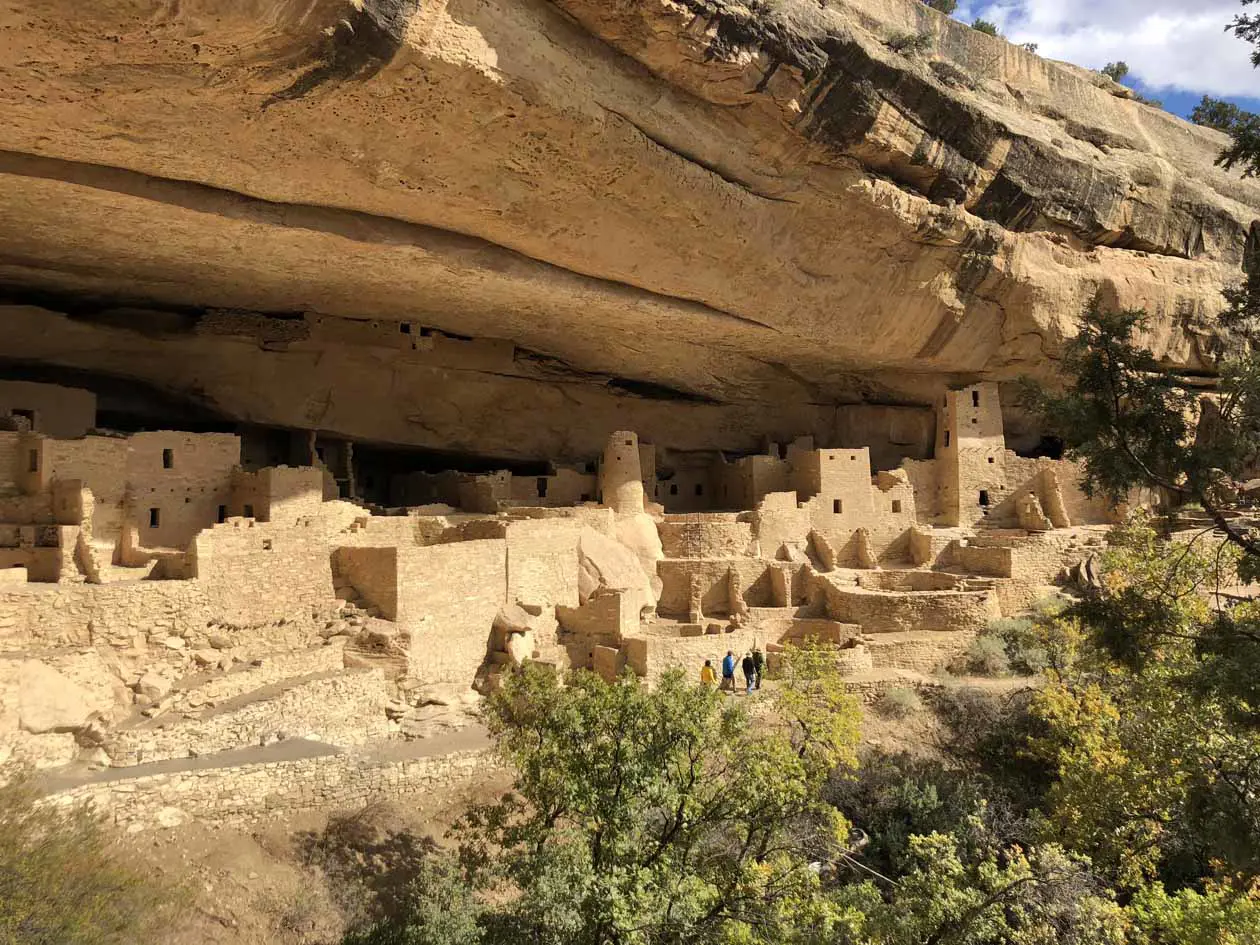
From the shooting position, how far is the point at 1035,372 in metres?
21.5

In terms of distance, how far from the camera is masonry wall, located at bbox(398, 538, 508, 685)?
→ 44.0 ft

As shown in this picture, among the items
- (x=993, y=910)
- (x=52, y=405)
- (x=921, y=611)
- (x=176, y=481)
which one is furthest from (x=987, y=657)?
(x=52, y=405)

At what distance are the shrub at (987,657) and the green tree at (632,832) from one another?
671cm

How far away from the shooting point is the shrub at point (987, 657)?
16.1 m

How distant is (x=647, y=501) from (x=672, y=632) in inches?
177

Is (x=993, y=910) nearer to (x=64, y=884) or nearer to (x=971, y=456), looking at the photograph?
(x=64, y=884)

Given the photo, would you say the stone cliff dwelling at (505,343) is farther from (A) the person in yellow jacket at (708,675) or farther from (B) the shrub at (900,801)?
(B) the shrub at (900,801)

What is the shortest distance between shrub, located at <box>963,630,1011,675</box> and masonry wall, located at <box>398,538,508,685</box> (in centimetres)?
847

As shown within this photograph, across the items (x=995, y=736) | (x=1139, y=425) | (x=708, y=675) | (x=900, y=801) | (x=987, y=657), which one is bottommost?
(x=900, y=801)

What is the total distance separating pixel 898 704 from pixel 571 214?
31.7 feet

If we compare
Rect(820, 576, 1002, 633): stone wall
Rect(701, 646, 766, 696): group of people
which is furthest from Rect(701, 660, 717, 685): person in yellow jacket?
Rect(820, 576, 1002, 633): stone wall

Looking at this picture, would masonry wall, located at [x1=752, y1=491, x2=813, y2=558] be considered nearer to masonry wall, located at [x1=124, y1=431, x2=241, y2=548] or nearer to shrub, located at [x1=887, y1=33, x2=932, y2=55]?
shrub, located at [x1=887, y1=33, x2=932, y2=55]

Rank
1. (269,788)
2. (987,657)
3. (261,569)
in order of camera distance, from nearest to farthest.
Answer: (269,788), (261,569), (987,657)

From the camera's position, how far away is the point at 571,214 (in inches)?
535
